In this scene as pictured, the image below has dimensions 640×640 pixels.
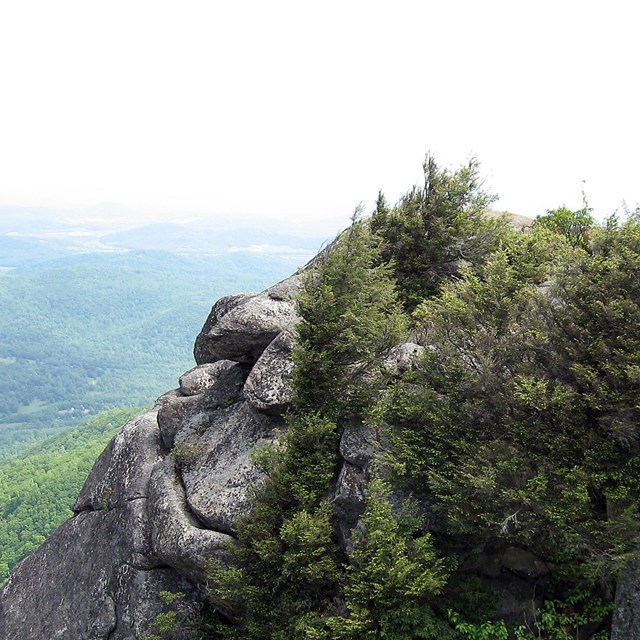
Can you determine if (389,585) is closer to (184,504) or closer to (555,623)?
(555,623)

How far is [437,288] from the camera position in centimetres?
1880

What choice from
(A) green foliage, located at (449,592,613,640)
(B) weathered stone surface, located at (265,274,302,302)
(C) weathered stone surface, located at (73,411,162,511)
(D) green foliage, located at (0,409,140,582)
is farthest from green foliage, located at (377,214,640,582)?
(D) green foliage, located at (0,409,140,582)

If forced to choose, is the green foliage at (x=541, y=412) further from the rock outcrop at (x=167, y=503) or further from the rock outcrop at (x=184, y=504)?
the rock outcrop at (x=167, y=503)

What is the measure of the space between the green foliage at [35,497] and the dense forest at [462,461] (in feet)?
195

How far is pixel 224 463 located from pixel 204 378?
181 inches

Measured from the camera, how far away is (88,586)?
16.1 metres

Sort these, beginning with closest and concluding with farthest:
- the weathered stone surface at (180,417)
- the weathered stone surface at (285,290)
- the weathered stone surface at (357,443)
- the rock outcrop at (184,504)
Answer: the weathered stone surface at (357,443) → the rock outcrop at (184,504) → the weathered stone surface at (180,417) → the weathered stone surface at (285,290)

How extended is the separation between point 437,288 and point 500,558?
9.87 metres

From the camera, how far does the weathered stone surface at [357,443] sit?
13.0m

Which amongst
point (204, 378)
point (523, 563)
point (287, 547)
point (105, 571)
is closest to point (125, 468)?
point (105, 571)

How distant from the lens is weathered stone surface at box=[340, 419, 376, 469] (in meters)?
13.0

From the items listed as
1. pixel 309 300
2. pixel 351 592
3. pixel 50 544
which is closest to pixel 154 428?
pixel 50 544

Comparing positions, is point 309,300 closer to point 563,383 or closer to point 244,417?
point 244,417

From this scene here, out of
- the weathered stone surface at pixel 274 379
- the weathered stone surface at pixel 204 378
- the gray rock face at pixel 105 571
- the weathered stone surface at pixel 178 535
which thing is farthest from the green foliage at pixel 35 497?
the weathered stone surface at pixel 274 379
